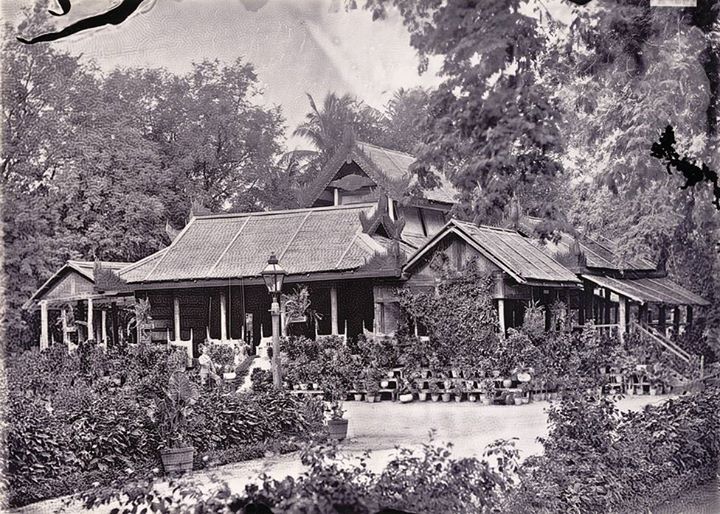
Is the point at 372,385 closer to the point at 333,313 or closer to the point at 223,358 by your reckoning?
the point at 333,313

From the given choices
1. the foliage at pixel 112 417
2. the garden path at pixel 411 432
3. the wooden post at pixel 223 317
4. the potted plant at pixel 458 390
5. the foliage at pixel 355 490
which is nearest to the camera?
the foliage at pixel 355 490

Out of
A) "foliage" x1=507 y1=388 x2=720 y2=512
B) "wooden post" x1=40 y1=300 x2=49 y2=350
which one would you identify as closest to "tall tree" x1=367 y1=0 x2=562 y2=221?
"foliage" x1=507 y1=388 x2=720 y2=512

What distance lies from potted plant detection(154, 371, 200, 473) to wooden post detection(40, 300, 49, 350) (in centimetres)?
61

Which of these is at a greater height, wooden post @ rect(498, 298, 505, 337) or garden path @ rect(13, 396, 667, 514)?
wooden post @ rect(498, 298, 505, 337)

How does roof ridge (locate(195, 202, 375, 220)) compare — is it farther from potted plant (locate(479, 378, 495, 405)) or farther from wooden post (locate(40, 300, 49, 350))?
potted plant (locate(479, 378, 495, 405))

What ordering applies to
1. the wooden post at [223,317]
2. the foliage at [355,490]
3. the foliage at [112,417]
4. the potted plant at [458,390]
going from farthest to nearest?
the wooden post at [223,317] < the potted plant at [458,390] < the foliage at [112,417] < the foliage at [355,490]

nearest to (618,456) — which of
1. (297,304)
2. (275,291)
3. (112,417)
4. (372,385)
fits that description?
(372,385)

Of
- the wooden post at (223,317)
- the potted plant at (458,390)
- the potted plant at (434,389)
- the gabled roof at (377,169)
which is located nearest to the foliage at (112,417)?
the wooden post at (223,317)

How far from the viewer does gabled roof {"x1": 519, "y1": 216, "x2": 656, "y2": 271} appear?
4.71m

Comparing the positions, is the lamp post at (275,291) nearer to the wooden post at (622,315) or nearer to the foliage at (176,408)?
the foliage at (176,408)

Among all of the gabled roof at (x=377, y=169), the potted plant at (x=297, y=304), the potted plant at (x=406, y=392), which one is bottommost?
the potted plant at (x=406, y=392)

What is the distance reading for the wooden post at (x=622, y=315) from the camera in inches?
186

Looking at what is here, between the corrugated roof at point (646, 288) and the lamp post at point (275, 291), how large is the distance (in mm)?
1511

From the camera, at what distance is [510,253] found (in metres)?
4.65
